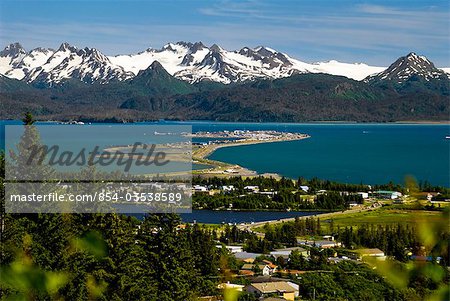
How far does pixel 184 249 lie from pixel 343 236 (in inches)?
457

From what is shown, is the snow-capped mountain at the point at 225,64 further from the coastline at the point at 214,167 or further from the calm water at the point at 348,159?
the coastline at the point at 214,167

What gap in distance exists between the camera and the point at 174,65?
184 m

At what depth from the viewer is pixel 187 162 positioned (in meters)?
44.6

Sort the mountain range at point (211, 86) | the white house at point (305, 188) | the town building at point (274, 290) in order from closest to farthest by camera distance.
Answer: the town building at point (274, 290), the white house at point (305, 188), the mountain range at point (211, 86)

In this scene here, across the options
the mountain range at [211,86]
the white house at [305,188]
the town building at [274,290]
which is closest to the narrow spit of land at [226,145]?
the white house at [305,188]

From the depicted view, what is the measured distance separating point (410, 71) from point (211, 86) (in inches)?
2080

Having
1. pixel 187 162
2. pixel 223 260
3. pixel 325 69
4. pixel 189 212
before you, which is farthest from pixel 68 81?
pixel 223 260

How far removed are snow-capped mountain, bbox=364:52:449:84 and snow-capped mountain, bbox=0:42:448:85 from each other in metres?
0.62

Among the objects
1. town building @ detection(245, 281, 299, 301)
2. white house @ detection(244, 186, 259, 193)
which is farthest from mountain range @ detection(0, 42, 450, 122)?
town building @ detection(245, 281, 299, 301)

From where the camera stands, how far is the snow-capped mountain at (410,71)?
6235 inches

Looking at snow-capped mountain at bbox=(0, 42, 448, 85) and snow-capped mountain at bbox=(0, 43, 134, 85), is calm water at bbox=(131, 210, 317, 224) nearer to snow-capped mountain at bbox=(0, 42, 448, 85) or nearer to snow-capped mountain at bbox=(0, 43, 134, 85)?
snow-capped mountain at bbox=(0, 42, 448, 85)

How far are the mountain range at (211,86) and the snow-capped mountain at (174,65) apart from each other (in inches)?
11.5

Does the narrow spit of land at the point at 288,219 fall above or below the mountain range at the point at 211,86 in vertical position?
below

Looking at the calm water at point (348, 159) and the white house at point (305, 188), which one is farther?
the calm water at point (348, 159)
